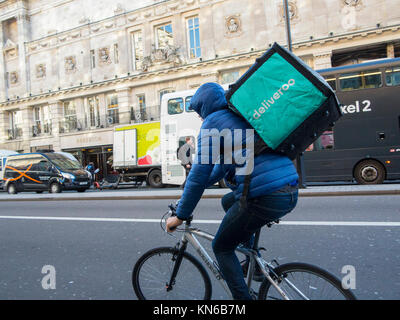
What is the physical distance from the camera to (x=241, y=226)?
2.18 metres

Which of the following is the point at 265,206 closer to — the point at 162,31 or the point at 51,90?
the point at 162,31

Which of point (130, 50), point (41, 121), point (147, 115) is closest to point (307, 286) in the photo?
point (147, 115)

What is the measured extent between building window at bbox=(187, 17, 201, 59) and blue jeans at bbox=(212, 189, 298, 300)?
918 inches

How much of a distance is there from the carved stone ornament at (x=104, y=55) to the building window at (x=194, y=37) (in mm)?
7257

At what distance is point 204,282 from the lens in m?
2.69

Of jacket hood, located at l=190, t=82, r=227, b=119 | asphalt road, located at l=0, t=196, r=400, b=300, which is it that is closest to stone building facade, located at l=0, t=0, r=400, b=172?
asphalt road, located at l=0, t=196, r=400, b=300

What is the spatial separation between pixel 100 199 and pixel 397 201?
927 cm

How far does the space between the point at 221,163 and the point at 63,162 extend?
17.6 meters

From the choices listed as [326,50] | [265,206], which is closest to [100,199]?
[265,206]

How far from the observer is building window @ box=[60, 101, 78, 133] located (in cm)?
2877

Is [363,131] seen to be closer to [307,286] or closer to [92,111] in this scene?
[307,286]

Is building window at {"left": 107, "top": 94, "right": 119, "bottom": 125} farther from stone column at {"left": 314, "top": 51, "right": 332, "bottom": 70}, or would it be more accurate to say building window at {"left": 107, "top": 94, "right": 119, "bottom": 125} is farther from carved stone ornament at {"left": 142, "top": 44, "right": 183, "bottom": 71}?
stone column at {"left": 314, "top": 51, "right": 332, "bottom": 70}

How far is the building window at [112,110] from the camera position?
26750mm

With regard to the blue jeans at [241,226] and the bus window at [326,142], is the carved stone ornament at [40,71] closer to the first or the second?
the bus window at [326,142]
